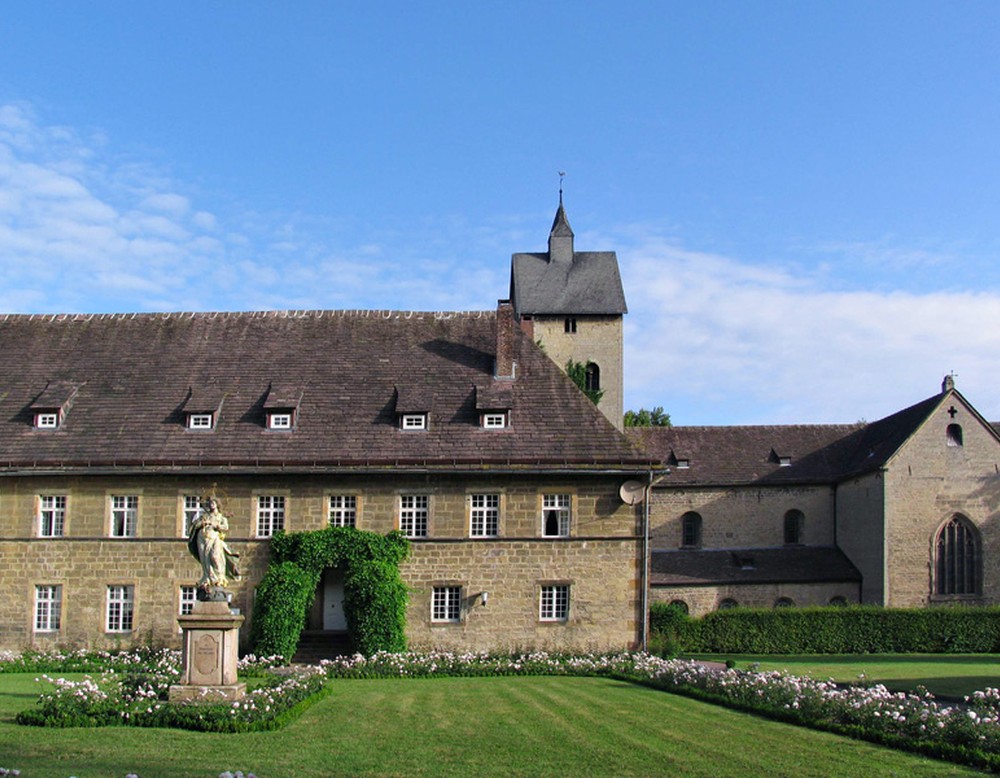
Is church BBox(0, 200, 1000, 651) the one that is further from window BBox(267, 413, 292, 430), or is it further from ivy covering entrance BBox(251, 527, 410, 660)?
ivy covering entrance BBox(251, 527, 410, 660)

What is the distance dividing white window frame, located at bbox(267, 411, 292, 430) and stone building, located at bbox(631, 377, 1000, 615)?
20.6 metres

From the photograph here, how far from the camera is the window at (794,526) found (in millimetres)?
52062

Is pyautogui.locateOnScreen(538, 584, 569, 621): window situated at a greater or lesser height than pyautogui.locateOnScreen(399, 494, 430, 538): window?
lesser

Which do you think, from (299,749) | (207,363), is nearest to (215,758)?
(299,749)

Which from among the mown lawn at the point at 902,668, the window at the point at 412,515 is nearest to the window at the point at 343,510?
the window at the point at 412,515

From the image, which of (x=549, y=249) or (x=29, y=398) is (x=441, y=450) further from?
(x=549, y=249)

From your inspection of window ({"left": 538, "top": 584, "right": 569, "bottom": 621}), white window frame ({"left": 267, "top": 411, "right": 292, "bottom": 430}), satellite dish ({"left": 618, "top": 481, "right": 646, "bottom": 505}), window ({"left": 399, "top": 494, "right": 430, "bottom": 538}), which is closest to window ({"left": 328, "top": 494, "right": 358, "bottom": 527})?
window ({"left": 399, "top": 494, "right": 430, "bottom": 538})

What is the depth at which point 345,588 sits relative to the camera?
3047cm

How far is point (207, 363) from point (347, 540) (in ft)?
26.8

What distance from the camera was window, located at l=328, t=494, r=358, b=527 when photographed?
3161 cm

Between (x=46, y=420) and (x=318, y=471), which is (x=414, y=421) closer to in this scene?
(x=318, y=471)

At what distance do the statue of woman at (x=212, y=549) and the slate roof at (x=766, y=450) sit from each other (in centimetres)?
3281

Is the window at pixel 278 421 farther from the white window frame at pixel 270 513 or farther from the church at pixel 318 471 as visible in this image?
the white window frame at pixel 270 513

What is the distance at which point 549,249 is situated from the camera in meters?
61.8
